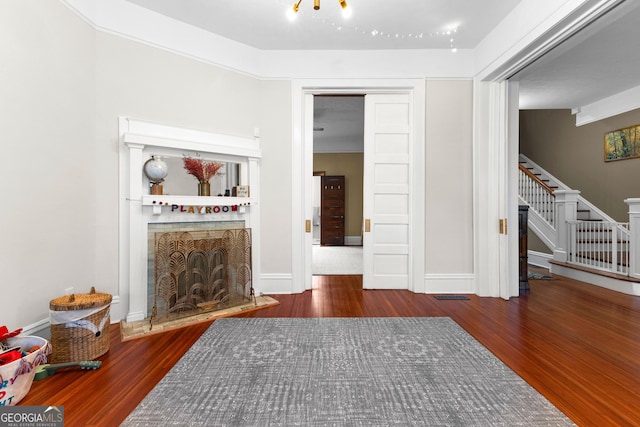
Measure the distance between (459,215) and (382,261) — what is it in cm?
110

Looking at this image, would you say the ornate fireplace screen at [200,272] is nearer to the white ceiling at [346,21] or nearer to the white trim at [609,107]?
the white ceiling at [346,21]

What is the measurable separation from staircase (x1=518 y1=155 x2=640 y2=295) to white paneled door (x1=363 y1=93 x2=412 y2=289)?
9.13 feet

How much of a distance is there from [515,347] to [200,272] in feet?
9.02

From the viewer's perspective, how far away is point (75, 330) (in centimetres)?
199

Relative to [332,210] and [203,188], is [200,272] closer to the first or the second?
[203,188]

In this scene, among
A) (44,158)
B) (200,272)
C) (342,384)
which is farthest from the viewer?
(200,272)

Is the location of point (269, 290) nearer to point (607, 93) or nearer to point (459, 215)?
point (459, 215)

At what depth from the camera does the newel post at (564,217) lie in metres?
4.80

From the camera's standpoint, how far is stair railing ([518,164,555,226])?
548 centimetres

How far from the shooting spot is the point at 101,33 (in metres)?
2.72

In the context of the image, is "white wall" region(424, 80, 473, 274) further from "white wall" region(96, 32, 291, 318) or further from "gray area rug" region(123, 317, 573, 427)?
"white wall" region(96, 32, 291, 318)

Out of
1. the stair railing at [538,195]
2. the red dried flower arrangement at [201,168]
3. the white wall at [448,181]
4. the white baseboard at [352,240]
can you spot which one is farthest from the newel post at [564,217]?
the red dried flower arrangement at [201,168]

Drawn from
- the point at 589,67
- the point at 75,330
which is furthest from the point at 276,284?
the point at 589,67

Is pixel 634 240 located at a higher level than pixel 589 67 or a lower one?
lower
